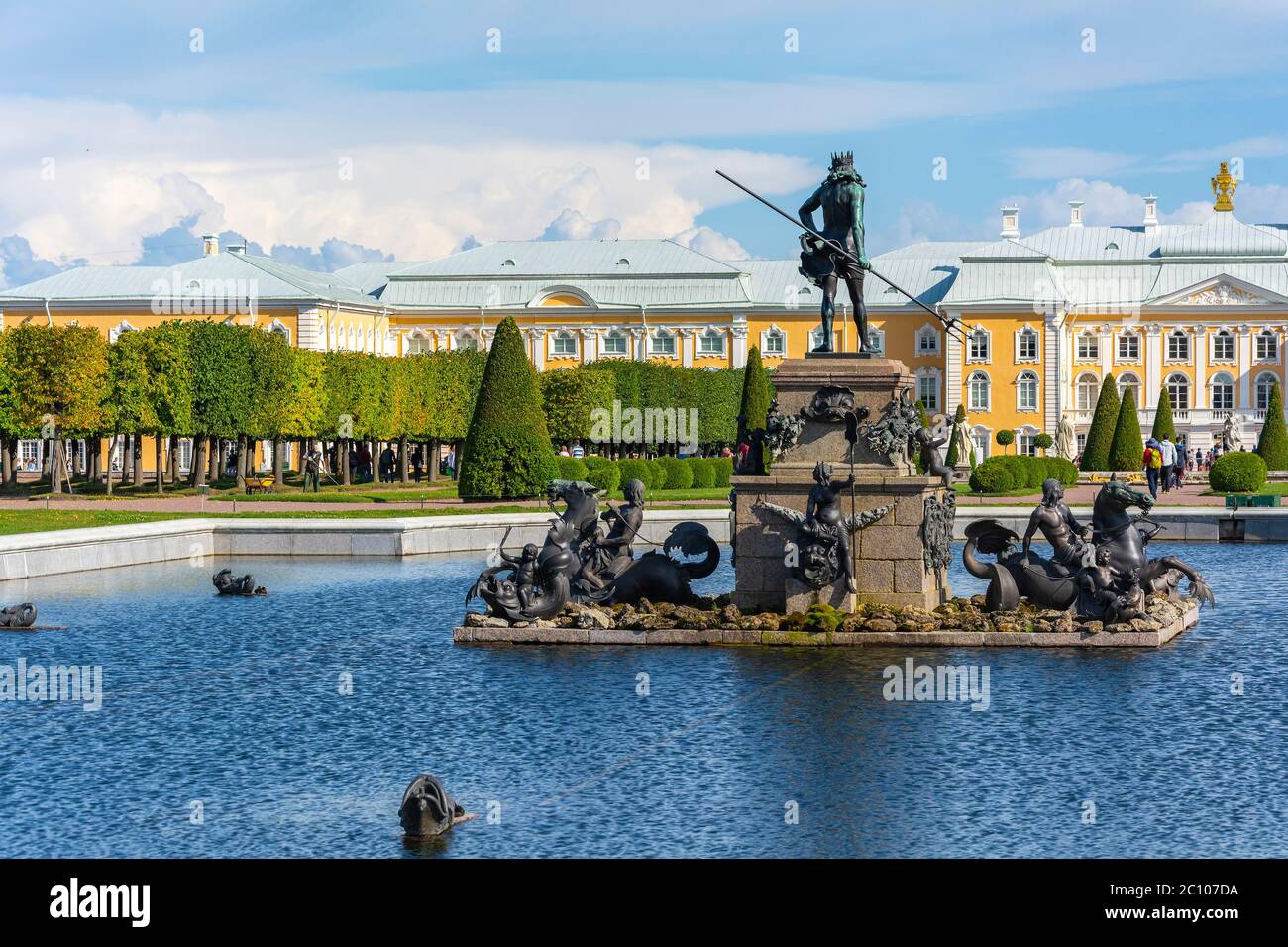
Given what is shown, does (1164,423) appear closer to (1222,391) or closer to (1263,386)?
(1222,391)

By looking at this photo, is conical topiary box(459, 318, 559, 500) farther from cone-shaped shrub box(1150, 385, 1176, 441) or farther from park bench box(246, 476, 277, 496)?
cone-shaped shrub box(1150, 385, 1176, 441)

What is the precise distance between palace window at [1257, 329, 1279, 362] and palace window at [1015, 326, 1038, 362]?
33.9 feet

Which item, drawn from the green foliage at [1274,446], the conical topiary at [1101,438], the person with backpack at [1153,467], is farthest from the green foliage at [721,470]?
the green foliage at [1274,446]

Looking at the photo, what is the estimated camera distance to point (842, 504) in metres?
18.4

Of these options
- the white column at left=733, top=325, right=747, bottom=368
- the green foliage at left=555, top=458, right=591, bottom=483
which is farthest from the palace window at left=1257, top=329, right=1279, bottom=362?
the green foliage at left=555, top=458, right=591, bottom=483

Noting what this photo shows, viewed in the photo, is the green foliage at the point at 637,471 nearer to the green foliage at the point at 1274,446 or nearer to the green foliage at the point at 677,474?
the green foliage at the point at 677,474

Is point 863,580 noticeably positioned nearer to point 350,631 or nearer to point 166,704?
point 350,631

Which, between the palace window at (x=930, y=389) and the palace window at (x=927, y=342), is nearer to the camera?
the palace window at (x=930, y=389)

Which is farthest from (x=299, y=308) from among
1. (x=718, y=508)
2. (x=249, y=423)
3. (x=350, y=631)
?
(x=350, y=631)

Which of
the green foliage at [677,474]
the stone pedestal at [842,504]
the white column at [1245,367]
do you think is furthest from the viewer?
the white column at [1245,367]

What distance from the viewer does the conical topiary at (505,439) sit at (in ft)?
127

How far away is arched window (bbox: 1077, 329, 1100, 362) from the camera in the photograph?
9331 cm

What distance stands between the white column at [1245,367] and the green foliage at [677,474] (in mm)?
50667
